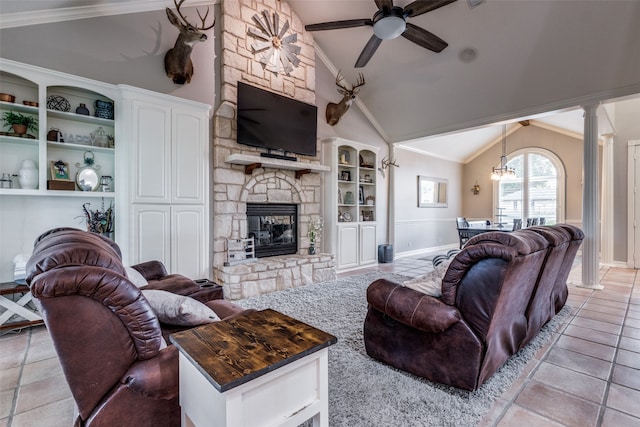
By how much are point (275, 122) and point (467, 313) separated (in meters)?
3.82

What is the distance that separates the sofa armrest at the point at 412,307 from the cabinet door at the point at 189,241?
2569 millimetres

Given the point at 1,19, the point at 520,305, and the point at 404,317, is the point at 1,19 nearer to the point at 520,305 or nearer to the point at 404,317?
the point at 404,317

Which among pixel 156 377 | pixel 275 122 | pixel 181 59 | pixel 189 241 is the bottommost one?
pixel 156 377

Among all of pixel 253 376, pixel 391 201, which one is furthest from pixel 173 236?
pixel 391 201

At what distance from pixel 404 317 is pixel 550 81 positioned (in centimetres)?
451

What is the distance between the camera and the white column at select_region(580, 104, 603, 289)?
4.32 meters

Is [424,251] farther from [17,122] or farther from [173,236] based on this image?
[17,122]

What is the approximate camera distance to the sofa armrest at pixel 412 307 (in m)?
1.83

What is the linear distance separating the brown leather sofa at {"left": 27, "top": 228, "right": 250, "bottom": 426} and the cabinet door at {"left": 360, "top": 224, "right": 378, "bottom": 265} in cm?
478

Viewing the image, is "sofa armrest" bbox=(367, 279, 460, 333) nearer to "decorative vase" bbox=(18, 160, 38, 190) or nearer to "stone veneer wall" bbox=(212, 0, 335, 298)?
"stone veneer wall" bbox=(212, 0, 335, 298)

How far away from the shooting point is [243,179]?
14.4 ft

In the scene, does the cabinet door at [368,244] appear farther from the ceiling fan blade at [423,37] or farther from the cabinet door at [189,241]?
the ceiling fan blade at [423,37]

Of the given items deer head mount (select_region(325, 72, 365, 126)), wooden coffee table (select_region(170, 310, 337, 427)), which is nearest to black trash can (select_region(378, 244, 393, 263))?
deer head mount (select_region(325, 72, 365, 126))

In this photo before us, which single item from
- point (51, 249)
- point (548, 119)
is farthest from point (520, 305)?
point (548, 119)
